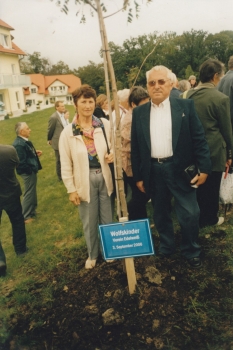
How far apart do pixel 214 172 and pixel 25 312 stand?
2616 millimetres

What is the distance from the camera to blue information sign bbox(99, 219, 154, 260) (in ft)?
7.48

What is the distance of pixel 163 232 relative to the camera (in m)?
3.19

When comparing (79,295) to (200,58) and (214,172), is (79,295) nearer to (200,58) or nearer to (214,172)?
(214,172)

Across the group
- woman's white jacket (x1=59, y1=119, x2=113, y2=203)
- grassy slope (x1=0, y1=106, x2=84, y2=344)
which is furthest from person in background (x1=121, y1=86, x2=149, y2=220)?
grassy slope (x1=0, y1=106, x2=84, y2=344)

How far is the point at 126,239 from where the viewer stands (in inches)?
91.7

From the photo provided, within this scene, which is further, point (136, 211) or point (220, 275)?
point (136, 211)

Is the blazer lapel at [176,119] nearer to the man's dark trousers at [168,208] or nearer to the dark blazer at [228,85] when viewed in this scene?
the man's dark trousers at [168,208]

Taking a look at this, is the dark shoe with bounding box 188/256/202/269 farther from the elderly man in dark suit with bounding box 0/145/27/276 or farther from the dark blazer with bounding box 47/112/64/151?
the dark blazer with bounding box 47/112/64/151

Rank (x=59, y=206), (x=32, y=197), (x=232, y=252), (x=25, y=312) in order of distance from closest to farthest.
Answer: (x=25, y=312) → (x=232, y=252) → (x=32, y=197) → (x=59, y=206)

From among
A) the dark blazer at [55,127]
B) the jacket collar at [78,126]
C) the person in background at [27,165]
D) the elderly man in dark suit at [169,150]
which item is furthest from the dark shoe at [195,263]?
the dark blazer at [55,127]

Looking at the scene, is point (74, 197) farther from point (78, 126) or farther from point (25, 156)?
point (25, 156)

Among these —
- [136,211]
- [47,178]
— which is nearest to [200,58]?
[47,178]

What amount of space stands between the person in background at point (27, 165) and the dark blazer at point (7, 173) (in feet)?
3.36

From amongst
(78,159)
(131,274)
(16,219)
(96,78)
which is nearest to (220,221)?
(131,274)
